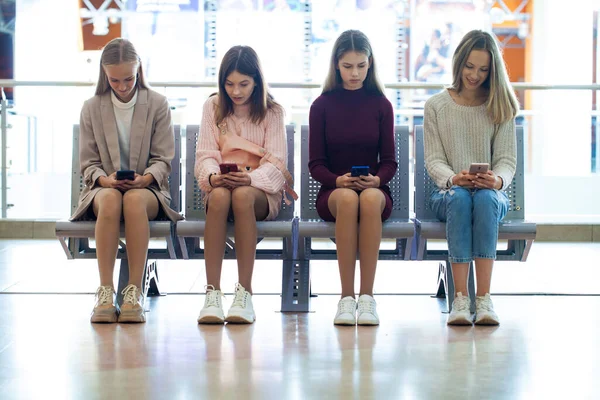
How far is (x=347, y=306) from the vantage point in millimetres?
3277

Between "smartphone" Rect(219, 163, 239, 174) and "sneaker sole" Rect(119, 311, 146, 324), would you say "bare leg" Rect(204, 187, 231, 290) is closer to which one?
"smartphone" Rect(219, 163, 239, 174)

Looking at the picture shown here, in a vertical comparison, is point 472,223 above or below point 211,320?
above

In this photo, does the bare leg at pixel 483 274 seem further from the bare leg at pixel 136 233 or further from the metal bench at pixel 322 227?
the bare leg at pixel 136 233

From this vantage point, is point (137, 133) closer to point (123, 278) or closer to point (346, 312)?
point (123, 278)

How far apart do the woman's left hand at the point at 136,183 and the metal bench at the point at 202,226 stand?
21cm

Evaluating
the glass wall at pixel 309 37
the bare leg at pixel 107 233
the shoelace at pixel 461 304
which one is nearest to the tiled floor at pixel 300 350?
the shoelace at pixel 461 304

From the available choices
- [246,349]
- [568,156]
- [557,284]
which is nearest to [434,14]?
[568,156]

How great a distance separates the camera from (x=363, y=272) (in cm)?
335

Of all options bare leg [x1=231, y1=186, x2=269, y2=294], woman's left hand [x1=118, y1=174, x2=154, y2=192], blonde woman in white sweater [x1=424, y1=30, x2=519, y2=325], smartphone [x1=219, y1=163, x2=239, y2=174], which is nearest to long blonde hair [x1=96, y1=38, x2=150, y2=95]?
woman's left hand [x1=118, y1=174, x2=154, y2=192]

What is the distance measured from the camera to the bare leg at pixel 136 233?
3.35 metres

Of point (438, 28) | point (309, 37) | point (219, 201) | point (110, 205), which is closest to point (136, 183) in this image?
point (110, 205)

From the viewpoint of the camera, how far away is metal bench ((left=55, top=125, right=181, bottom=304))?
348cm

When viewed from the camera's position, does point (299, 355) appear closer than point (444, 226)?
Yes

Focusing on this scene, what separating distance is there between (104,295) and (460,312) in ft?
4.47
